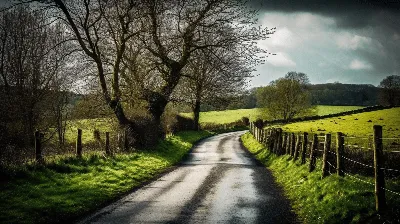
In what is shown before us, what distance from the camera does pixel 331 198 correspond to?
31.7 feet

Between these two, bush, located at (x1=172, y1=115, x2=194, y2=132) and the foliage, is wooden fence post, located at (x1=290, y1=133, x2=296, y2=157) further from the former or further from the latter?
the foliage

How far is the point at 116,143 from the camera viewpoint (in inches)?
835

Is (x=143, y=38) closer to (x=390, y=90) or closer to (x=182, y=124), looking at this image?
(x=182, y=124)

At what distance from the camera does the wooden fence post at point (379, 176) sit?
783 cm

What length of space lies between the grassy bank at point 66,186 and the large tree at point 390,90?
220 feet

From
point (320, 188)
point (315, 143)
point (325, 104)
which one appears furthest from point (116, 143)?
point (325, 104)

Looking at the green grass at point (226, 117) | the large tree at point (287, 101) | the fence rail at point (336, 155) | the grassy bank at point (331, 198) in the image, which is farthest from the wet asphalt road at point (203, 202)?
the green grass at point (226, 117)

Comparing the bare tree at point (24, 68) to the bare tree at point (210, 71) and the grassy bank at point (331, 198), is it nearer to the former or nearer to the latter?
the bare tree at point (210, 71)

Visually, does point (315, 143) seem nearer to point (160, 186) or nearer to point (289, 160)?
point (289, 160)

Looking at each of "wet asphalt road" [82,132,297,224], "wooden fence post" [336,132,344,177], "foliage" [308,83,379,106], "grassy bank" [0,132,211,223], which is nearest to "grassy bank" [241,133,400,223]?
"wooden fence post" [336,132,344,177]

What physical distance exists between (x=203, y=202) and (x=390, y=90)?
72.8 metres

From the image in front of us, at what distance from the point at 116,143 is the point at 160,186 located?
8.75m

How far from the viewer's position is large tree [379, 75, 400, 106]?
2746 inches

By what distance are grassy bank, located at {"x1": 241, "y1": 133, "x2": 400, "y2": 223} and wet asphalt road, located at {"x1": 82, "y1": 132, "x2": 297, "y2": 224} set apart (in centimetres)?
48
